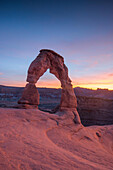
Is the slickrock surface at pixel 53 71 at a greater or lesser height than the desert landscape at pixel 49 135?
greater

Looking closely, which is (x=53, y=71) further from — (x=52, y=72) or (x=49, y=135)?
(x=49, y=135)

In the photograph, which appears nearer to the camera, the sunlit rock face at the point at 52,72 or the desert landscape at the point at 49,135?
the desert landscape at the point at 49,135

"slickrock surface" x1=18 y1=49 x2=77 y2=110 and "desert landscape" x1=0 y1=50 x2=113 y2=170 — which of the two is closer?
"desert landscape" x1=0 y1=50 x2=113 y2=170

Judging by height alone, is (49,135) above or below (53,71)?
below

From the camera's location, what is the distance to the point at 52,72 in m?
8.70

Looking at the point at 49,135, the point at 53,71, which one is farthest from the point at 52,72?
the point at 49,135

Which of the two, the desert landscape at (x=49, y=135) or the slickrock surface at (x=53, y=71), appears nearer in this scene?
the desert landscape at (x=49, y=135)

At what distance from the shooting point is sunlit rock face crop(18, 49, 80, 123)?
7324 millimetres

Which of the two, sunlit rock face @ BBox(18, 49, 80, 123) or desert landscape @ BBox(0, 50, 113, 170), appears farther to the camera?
sunlit rock face @ BBox(18, 49, 80, 123)

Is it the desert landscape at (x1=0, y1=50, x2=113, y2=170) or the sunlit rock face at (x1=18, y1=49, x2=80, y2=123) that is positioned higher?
the sunlit rock face at (x1=18, y1=49, x2=80, y2=123)

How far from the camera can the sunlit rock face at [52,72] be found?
732 cm

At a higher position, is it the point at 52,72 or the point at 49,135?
the point at 52,72

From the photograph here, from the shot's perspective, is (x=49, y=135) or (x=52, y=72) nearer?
(x=49, y=135)

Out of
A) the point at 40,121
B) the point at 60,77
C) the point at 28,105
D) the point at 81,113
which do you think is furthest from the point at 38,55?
the point at 81,113
